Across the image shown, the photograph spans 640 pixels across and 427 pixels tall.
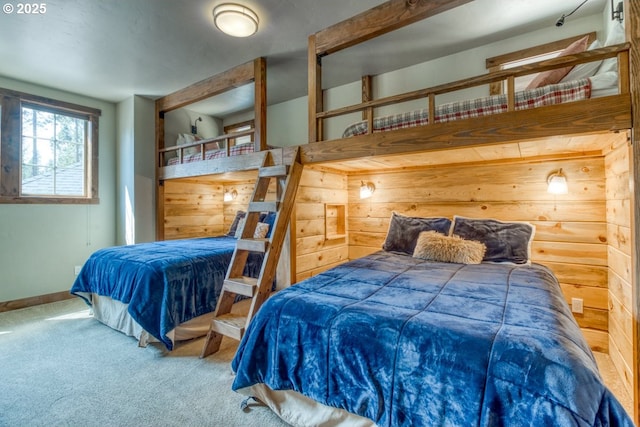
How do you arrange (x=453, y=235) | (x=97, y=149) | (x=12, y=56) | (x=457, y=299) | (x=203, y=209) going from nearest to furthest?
(x=457, y=299)
(x=453, y=235)
(x=12, y=56)
(x=97, y=149)
(x=203, y=209)

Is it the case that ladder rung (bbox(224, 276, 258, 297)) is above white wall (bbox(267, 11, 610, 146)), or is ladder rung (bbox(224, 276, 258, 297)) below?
below

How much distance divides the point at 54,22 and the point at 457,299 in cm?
362

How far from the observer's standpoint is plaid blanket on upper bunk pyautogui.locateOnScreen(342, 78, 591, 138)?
1723 mm

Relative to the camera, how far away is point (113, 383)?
193cm

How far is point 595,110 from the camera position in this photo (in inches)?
63.4

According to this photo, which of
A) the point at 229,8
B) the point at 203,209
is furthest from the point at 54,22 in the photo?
the point at 203,209

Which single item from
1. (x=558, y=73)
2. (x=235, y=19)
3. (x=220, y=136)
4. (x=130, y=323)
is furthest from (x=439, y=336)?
(x=220, y=136)

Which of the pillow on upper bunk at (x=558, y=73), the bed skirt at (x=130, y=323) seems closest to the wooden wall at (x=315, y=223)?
the bed skirt at (x=130, y=323)

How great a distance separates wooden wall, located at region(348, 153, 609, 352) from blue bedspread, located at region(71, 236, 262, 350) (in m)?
1.98

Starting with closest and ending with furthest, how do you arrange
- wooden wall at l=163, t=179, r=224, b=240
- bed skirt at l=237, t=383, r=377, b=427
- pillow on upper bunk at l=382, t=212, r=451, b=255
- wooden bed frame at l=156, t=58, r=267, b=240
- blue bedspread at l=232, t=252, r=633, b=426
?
blue bedspread at l=232, t=252, r=633, b=426
bed skirt at l=237, t=383, r=377, b=427
pillow on upper bunk at l=382, t=212, r=451, b=255
wooden bed frame at l=156, t=58, r=267, b=240
wooden wall at l=163, t=179, r=224, b=240

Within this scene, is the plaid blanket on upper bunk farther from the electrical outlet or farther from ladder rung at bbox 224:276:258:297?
the electrical outlet

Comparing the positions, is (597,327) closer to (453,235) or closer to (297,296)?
(453,235)

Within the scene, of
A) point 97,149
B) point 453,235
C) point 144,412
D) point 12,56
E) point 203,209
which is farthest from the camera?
point 203,209

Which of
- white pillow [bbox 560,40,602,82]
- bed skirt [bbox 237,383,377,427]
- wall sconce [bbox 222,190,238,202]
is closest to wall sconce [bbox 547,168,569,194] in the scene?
white pillow [bbox 560,40,602,82]
